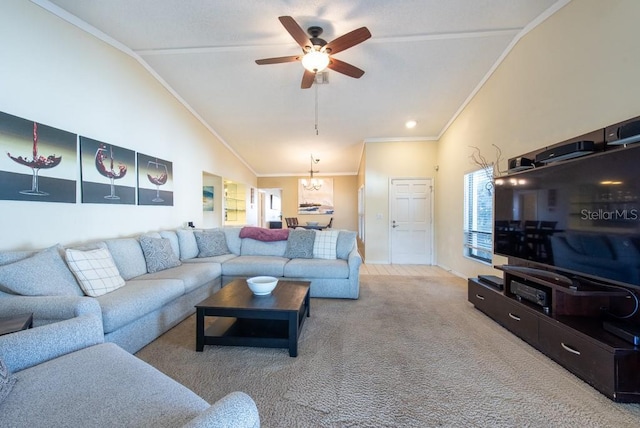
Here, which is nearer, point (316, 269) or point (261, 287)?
point (261, 287)

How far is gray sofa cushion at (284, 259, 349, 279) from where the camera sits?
3379 mm

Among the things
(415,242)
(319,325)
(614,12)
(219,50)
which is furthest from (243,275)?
(614,12)

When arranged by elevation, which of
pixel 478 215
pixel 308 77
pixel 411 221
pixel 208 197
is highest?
pixel 308 77

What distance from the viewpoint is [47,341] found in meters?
1.22

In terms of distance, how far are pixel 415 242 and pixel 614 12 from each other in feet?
14.4

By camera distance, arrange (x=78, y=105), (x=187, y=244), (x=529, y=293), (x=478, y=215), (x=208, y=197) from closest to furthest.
Answer: 1. (x=529, y=293)
2. (x=78, y=105)
3. (x=187, y=244)
4. (x=478, y=215)
5. (x=208, y=197)

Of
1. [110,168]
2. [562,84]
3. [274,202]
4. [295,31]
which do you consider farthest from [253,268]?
[274,202]

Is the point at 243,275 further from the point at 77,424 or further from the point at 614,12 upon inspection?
Answer: the point at 614,12

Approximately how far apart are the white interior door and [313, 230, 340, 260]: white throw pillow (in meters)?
2.44

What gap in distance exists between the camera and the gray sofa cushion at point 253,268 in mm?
3479

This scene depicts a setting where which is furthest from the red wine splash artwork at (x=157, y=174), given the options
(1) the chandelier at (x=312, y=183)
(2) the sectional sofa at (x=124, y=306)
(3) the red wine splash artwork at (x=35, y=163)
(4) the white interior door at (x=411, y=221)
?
(1) the chandelier at (x=312, y=183)

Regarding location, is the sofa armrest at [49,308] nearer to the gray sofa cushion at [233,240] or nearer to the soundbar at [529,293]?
the gray sofa cushion at [233,240]

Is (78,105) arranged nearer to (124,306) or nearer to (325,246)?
(124,306)

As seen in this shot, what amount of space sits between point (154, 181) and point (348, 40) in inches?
129
